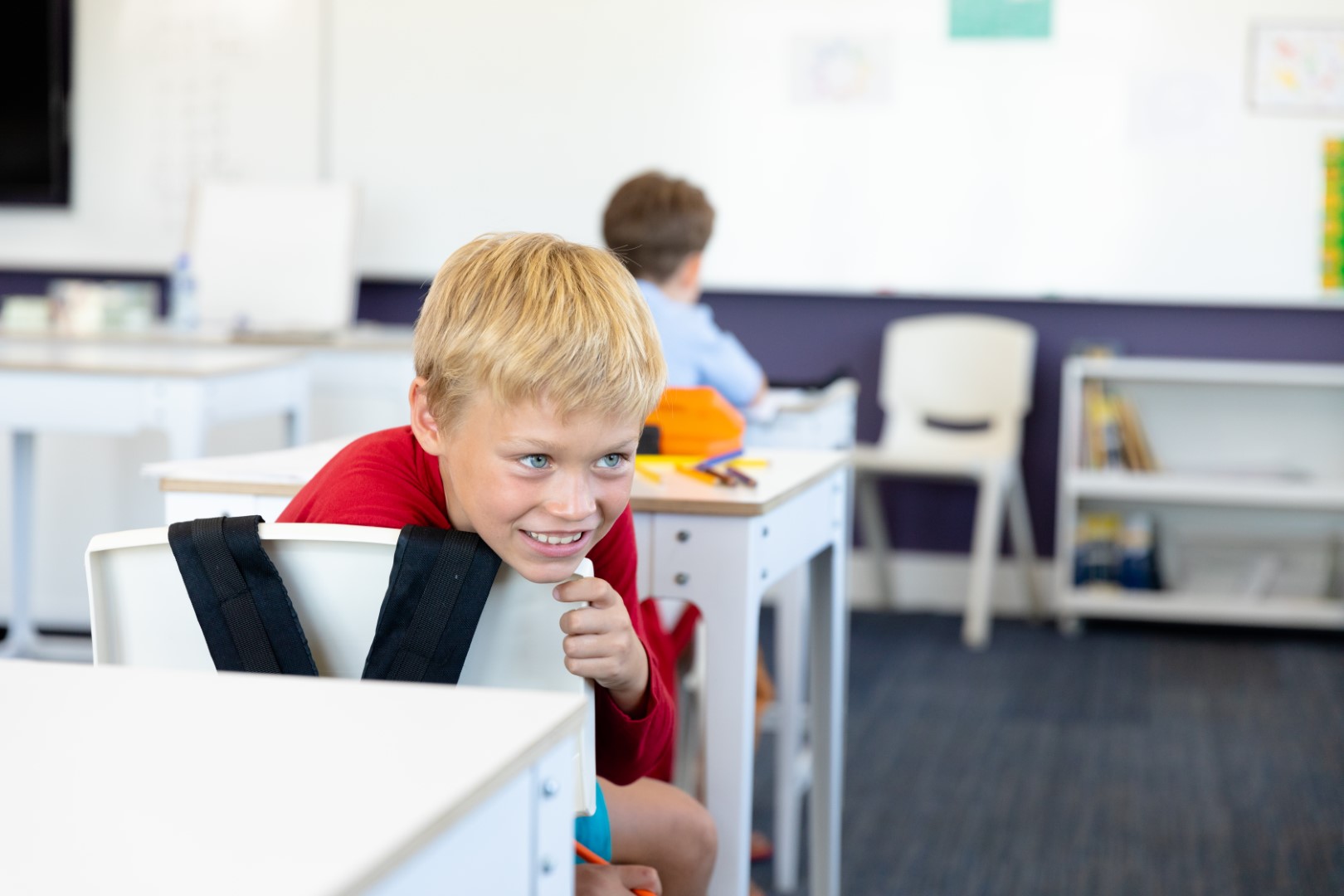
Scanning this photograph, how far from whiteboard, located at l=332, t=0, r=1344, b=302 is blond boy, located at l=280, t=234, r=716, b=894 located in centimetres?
334

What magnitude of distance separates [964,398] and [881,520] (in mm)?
464

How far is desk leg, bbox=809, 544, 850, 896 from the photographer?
200 cm

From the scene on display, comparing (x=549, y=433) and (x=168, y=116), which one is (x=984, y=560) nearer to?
(x=168, y=116)

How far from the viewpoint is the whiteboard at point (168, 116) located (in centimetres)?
469

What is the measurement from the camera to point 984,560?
160 inches

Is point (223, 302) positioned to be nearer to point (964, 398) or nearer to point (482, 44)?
point (482, 44)

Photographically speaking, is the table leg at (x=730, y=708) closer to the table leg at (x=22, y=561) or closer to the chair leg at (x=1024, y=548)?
the table leg at (x=22, y=561)

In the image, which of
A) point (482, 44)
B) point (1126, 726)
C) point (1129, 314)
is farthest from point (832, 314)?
point (1126, 726)

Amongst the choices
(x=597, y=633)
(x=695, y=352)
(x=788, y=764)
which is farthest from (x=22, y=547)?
(x=597, y=633)

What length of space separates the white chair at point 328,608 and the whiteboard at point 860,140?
3509 mm

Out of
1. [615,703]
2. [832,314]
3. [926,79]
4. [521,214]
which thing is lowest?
[615,703]

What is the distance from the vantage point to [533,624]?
1063 millimetres

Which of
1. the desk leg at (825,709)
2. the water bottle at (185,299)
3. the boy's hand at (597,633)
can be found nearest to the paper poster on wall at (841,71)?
the water bottle at (185,299)

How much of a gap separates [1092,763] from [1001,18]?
2278 mm
